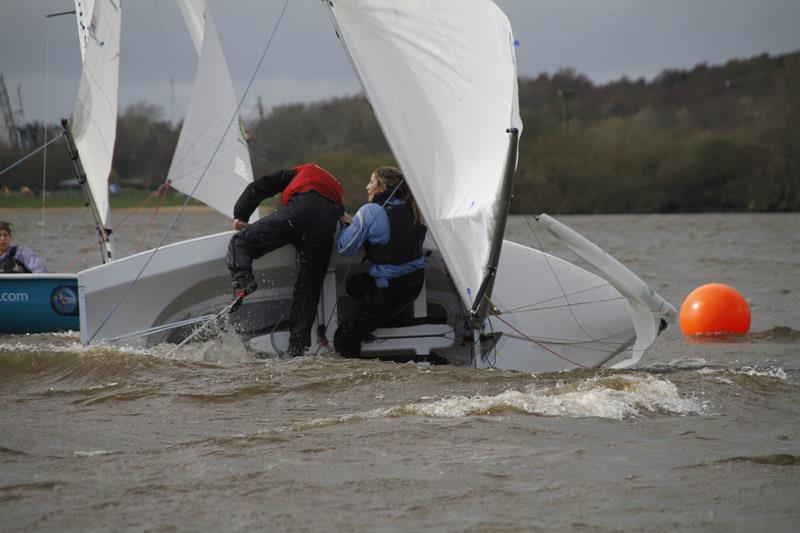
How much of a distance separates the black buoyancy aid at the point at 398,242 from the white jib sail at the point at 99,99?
328 centimetres

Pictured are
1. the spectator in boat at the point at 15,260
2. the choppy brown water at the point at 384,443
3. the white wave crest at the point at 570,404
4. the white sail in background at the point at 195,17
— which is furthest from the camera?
the white sail in background at the point at 195,17

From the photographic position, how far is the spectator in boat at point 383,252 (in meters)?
5.32

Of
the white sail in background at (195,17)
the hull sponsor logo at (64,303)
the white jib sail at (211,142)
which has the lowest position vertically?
the hull sponsor logo at (64,303)

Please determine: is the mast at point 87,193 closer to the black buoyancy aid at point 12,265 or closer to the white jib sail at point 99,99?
the white jib sail at point 99,99

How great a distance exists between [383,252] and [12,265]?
3074mm

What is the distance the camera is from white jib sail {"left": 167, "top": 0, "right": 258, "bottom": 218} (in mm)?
7613

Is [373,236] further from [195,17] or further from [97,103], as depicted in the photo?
[195,17]

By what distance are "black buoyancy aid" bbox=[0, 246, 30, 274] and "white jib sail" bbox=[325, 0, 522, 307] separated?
3030 millimetres

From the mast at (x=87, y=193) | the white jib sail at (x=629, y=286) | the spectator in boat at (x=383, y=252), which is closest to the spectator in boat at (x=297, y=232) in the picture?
the spectator in boat at (x=383, y=252)

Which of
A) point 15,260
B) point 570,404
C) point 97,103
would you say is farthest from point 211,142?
point 570,404

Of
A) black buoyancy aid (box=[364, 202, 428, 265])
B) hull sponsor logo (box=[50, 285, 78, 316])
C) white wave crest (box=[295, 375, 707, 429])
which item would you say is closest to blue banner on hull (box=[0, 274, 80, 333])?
hull sponsor logo (box=[50, 285, 78, 316])

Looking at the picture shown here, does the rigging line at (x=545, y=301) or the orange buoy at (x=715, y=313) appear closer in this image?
the rigging line at (x=545, y=301)

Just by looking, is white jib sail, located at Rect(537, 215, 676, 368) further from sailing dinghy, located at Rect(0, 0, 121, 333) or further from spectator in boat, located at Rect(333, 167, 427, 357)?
sailing dinghy, located at Rect(0, 0, 121, 333)

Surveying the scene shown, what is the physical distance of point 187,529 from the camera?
3008 mm
